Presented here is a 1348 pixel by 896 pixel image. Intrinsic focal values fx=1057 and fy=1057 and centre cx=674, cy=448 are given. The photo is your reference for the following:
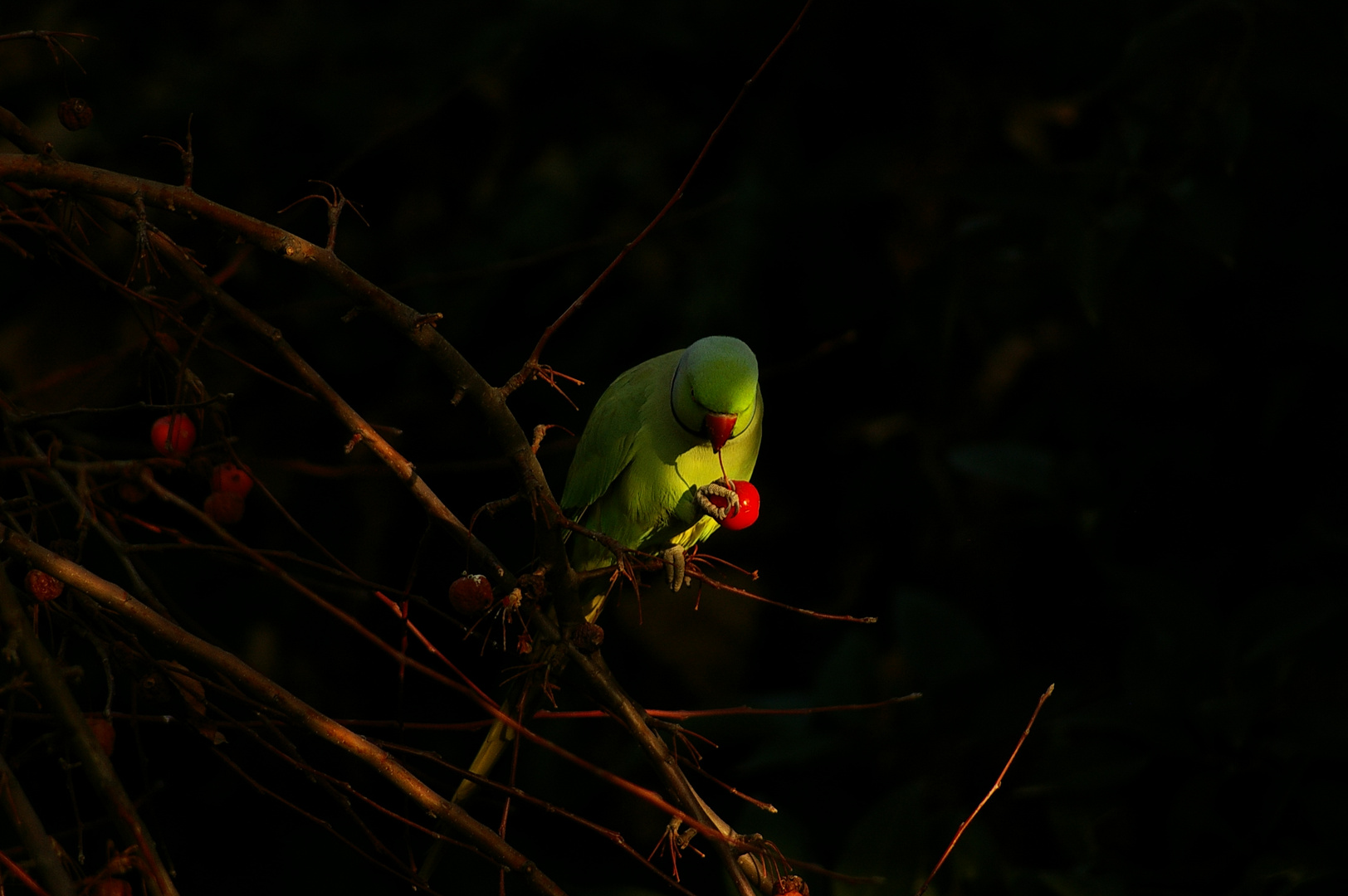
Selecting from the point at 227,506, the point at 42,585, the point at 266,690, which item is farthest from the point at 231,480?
the point at 266,690

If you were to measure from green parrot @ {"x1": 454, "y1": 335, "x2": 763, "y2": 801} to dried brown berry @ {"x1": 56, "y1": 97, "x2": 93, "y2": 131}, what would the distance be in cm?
77

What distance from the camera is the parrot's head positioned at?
1427mm

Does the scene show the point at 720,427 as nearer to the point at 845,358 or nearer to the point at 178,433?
the point at 178,433

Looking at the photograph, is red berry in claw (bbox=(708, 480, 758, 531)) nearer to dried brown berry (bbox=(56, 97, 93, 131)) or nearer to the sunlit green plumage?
the sunlit green plumage

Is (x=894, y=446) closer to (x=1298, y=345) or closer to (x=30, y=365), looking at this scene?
(x=1298, y=345)

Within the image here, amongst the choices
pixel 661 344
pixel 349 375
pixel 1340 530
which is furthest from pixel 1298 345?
pixel 349 375

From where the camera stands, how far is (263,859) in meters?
2.62

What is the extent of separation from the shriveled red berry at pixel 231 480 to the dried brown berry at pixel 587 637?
0.47 m

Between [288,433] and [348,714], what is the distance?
75cm

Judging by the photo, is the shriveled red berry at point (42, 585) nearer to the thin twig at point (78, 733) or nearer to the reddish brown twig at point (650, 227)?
the thin twig at point (78, 733)

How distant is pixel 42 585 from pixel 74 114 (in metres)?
0.48

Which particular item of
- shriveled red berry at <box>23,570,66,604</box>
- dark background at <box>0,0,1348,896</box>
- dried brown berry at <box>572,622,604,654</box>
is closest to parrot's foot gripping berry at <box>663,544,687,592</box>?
dried brown berry at <box>572,622,604,654</box>

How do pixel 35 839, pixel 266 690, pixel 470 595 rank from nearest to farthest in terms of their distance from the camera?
pixel 35 839 < pixel 266 690 < pixel 470 595

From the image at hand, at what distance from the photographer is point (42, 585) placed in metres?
0.94
